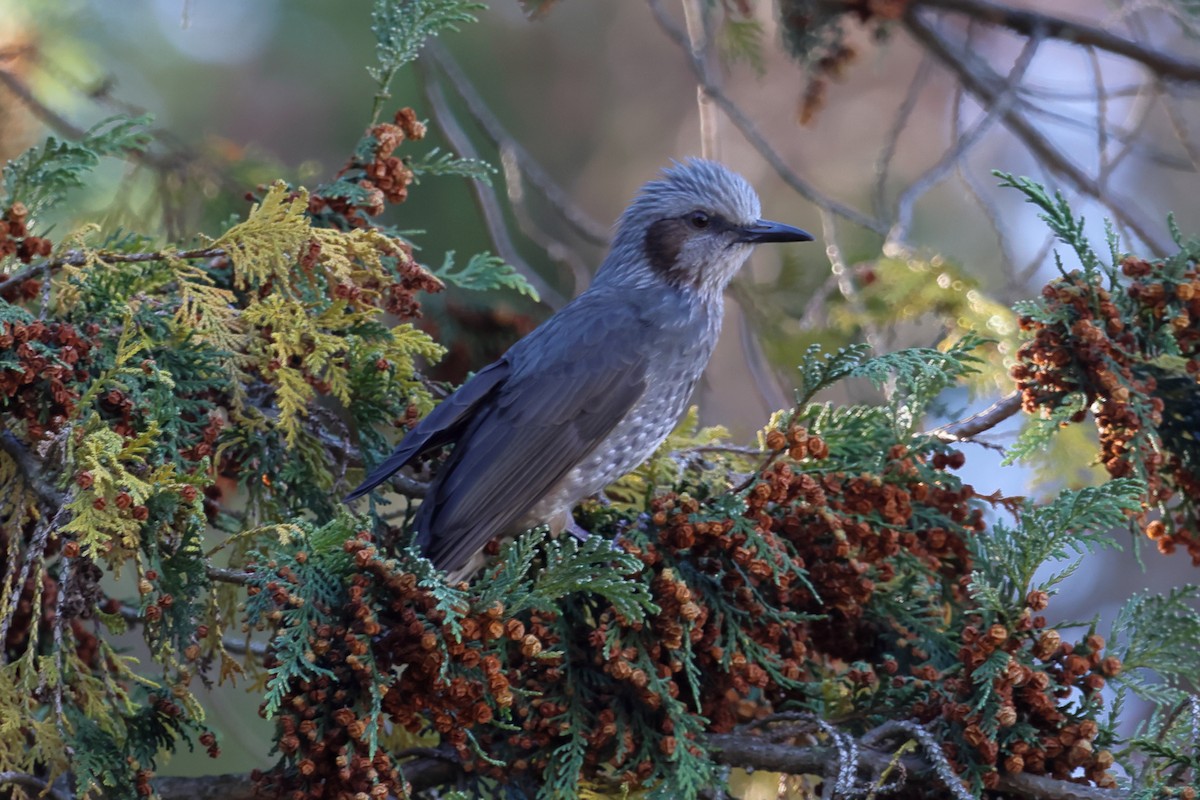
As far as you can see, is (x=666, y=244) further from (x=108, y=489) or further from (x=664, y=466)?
(x=108, y=489)

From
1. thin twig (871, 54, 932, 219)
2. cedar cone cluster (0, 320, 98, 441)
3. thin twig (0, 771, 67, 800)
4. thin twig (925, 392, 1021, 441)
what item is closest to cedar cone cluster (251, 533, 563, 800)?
thin twig (0, 771, 67, 800)

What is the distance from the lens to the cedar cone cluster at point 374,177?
2809 millimetres

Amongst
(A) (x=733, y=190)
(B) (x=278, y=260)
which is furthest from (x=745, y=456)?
(B) (x=278, y=260)

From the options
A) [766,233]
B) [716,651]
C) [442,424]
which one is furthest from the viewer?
[766,233]

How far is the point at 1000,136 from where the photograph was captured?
7.81m

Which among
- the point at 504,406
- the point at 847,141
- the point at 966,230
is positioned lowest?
the point at 504,406

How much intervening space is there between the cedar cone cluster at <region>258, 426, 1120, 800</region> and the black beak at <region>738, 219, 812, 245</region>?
956 millimetres

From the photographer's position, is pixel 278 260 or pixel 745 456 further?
pixel 745 456

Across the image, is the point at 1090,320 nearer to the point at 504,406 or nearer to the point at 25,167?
the point at 504,406

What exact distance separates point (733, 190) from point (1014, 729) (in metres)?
1.87

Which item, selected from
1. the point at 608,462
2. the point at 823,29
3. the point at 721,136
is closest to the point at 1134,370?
the point at 608,462

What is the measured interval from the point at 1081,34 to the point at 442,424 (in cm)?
285

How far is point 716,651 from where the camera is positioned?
2.43 meters

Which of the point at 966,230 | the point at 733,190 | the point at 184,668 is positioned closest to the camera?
the point at 184,668
